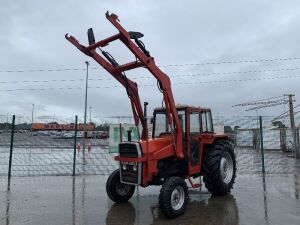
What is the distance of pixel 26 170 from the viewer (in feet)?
46.0

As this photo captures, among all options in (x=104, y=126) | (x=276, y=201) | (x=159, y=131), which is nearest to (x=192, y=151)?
(x=159, y=131)

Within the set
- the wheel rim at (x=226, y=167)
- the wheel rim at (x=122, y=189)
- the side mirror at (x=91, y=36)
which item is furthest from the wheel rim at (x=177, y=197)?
the side mirror at (x=91, y=36)

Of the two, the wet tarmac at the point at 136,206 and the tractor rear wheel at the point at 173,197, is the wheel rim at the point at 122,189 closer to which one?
the wet tarmac at the point at 136,206

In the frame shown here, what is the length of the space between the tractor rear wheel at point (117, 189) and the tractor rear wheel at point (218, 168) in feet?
6.24

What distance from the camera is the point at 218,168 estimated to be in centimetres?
891

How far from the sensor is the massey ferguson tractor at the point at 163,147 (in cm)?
745

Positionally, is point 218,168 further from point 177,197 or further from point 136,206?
point 136,206

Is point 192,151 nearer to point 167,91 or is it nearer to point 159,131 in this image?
point 159,131

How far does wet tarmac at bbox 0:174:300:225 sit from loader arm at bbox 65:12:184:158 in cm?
147

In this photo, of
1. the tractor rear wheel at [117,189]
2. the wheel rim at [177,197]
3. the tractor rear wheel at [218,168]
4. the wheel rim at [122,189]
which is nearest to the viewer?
the wheel rim at [177,197]

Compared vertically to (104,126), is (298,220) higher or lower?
lower

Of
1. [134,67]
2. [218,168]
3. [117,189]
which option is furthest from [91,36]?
[218,168]

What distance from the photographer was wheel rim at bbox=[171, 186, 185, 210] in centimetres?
737

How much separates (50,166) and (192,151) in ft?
27.6
